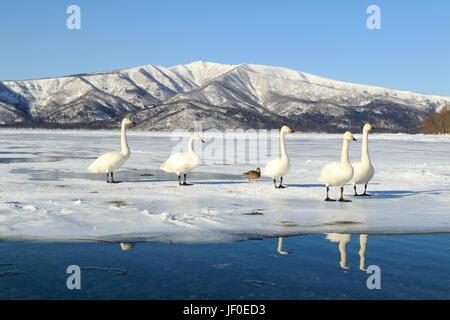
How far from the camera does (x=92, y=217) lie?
10.3 m

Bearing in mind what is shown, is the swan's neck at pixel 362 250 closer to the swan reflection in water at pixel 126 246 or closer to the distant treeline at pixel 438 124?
the swan reflection in water at pixel 126 246

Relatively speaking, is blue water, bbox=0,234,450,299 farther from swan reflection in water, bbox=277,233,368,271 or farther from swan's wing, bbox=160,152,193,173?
swan's wing, bbox=160,152,193,173

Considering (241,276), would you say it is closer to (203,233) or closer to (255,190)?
(203,233)

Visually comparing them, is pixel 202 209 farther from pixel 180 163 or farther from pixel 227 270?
pixel 180 163

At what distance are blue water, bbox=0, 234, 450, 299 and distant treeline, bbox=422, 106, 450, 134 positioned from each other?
131780mm

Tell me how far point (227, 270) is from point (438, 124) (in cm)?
13865

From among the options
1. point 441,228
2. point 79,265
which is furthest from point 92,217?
point 441,228

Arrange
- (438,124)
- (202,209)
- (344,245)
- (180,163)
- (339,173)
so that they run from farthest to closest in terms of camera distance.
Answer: (438,124), (180,163), (339,173), (202,209), (344,245)

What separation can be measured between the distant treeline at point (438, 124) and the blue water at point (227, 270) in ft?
432

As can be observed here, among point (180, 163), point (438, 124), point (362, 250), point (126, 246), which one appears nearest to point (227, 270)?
point (126, 246)

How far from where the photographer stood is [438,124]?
132 meters

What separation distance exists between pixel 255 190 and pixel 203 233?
6121mm

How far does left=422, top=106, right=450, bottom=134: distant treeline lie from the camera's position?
129250 millimetres
